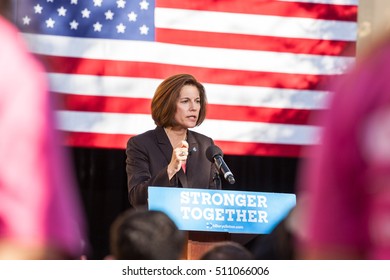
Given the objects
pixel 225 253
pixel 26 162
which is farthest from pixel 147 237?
pixel 26 162

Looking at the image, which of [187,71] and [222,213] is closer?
[222,213]

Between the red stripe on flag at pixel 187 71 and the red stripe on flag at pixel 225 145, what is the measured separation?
360 millimetres

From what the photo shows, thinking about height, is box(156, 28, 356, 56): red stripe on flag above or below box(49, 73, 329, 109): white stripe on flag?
above

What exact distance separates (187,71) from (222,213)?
1.69 meters

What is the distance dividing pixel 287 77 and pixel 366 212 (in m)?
4.60

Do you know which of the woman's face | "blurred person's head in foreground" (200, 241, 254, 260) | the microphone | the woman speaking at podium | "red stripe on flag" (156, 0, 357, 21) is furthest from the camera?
"red stripe on flag" (156, 0, 357, 21)

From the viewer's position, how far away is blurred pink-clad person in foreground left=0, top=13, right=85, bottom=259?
115cm

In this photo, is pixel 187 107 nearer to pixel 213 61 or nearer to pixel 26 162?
pixel 213 61

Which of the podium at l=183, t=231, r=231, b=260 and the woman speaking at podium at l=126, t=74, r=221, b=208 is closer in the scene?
the podium at l=183, t=231, r=231, b=260

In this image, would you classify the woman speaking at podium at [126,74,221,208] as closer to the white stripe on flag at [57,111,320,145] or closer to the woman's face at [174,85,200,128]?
the woman's face at [174,85,200,128]

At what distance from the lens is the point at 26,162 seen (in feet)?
3.78

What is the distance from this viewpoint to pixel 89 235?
5227 millimetres

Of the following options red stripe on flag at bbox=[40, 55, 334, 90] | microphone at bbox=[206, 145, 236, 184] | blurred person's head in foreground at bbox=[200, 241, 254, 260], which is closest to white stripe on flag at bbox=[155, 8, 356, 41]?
red stripe on flag at bbox=[40, 55, 334, 90]
